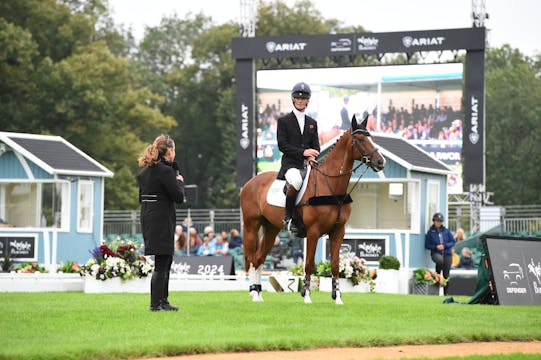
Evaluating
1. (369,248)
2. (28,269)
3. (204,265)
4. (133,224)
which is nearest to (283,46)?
(133,224)

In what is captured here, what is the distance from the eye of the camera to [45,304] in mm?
16625

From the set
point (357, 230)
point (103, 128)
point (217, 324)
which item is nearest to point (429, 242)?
point (357, 230)

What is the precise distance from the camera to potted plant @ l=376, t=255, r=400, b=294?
25438 mm

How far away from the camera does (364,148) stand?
16.0 meters

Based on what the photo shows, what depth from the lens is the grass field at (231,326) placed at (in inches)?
449

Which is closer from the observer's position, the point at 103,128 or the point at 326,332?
the point at 326,332

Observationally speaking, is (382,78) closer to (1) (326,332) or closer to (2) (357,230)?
(2) (357,230)

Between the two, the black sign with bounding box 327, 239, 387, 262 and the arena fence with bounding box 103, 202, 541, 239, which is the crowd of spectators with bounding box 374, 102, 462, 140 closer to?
the arena fence with bounding box 103, 202, 541, 239

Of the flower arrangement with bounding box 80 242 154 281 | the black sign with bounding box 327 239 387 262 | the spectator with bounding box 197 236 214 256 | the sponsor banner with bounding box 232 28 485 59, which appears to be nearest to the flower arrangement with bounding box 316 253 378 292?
the flower arrangement with bounding box 80 242 154 281

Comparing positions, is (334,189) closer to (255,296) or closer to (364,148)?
(364,148)

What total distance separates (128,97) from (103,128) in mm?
2661

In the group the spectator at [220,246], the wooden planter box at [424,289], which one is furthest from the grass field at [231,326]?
the spectator at [220,246]

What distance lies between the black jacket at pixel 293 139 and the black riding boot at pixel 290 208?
42cm

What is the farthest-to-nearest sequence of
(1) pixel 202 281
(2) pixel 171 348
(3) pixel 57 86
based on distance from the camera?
(3) pixel 57 86 → (1) pixel 202 281 → (2) pixel 171 348
